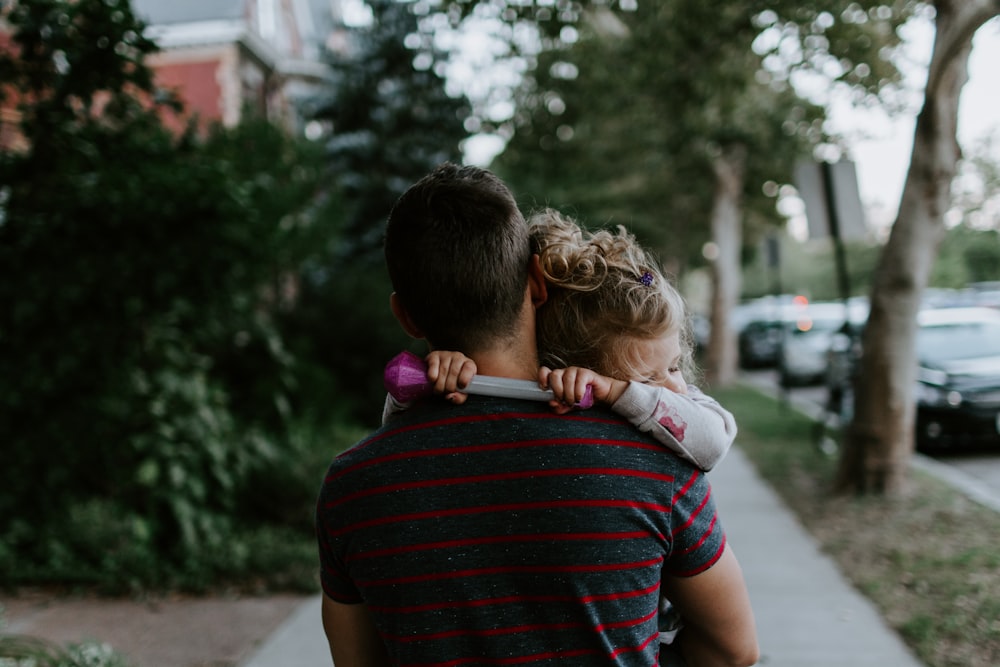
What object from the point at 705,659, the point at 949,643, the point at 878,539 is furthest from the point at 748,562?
the point at 705,659

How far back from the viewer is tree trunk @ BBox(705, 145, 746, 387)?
20562 millimetres

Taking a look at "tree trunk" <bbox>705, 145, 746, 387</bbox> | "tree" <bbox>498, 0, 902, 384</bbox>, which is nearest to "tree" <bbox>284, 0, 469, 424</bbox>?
"tree" <bbox>498, 0, 902, 384</bbox>

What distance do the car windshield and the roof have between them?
615 inches

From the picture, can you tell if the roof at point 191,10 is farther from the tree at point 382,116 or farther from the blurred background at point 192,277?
the blurred background at point 192,277

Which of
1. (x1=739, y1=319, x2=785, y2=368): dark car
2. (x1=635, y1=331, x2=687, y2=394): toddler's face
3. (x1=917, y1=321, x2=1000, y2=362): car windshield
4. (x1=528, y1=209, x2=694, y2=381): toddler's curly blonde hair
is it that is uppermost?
(x1=528, y1=209, x2=694, y2=381): toddler's curly blonde hair

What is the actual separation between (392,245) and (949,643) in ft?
13.0

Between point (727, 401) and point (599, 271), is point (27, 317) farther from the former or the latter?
point (727, 401)

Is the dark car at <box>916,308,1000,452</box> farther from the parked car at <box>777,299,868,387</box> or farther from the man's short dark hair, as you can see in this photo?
the man's short dark hair

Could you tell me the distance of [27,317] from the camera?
5.49 metres

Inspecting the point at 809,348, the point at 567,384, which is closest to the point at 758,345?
the point at 809,348

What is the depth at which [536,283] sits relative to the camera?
61.4 inches

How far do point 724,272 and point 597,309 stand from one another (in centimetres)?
2007

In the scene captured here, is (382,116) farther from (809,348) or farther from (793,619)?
(793,619)

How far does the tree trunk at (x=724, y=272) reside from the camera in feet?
67.5
